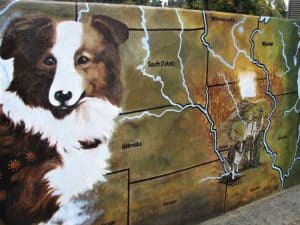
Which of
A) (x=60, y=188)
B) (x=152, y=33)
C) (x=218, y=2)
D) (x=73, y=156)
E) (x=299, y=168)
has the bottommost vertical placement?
(x=299, y=168)

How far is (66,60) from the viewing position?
112 inches

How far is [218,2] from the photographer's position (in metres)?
11.4

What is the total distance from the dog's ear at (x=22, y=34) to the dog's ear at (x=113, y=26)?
0.37m

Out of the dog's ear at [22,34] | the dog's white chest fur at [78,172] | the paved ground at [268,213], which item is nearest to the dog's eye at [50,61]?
the dog's ear at [22,34]

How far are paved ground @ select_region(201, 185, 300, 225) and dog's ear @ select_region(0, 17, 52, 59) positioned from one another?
8.02 ft

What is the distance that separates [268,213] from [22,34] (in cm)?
314

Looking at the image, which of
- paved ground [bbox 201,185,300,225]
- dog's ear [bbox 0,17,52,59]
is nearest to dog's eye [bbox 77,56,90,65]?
dog's ear [bbox 0,17,52,59]

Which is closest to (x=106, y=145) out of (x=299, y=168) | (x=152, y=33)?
(x=152, y=33)

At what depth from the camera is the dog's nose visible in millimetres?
2832

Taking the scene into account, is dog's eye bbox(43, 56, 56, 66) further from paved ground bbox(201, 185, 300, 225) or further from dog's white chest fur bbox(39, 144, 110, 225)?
paved ground bbox(201, 185, 300, 225)

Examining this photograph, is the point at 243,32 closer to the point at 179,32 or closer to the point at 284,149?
the point at 179,32

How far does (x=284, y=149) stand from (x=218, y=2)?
23.8ft

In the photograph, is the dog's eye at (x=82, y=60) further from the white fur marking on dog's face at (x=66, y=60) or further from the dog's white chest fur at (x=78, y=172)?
the dog's white chest fur at (x=78, y=172)

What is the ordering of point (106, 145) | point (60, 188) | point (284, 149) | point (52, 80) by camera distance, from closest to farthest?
point (52, 80) < point (60, 188) < point (106, 145) < point (284, 149)
